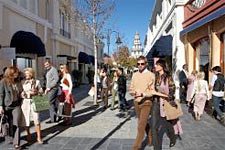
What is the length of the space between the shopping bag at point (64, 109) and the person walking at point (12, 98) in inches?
98.7

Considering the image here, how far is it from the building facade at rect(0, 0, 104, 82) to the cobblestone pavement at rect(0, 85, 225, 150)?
17.9 ft

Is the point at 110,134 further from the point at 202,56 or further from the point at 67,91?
the point at 202,56

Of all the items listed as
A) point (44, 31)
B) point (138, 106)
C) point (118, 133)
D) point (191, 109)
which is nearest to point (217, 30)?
point (191, 109)

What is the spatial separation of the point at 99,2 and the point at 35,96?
8.35 metres

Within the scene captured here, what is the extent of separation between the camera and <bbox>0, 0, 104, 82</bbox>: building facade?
46.1 feet

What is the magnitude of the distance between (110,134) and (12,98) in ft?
8.60

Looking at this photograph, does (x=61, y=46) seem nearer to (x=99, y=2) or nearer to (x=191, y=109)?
(x=99, y=2)

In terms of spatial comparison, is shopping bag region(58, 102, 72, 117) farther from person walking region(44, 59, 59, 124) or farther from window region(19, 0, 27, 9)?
window region(19, 0, 27, 9)

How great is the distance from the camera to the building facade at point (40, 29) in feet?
46.1

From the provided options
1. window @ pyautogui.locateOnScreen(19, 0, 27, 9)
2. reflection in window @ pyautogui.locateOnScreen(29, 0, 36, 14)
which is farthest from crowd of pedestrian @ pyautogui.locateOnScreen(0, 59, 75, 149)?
reflection in window @ pyautogui.locateOnScreen(29, 0, 36, 14)

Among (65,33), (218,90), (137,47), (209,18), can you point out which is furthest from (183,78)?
(137,47)

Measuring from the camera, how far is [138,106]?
5.79m

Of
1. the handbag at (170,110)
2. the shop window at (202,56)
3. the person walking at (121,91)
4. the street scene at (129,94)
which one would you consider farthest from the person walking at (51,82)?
the shop window at (202,56)

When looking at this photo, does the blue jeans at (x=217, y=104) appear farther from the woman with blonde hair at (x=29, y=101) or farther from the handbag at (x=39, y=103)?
the woman with blonde hair at (x=29, y=101)
